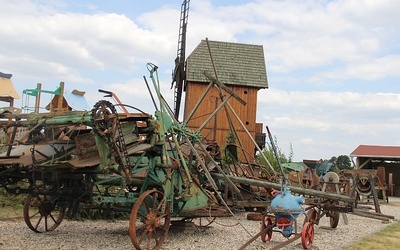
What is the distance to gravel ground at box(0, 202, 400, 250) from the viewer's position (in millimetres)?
9250

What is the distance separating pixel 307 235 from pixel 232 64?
1981 cm

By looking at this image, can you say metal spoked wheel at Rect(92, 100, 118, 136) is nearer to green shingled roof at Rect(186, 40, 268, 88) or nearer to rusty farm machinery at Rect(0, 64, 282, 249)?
rusty farm machinery at Rect(0, 64, 282, 249)

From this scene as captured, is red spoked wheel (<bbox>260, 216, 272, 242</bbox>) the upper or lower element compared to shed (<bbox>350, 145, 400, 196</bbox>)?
lower

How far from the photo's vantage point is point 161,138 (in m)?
8.92

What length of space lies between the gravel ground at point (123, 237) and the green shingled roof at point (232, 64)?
15.1m

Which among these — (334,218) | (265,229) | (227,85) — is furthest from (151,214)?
(227,85)

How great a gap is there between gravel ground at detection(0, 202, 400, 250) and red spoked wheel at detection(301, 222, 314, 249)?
27 cm

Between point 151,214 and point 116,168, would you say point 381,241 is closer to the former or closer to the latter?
point 151,214

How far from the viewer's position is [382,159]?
36.8 metres

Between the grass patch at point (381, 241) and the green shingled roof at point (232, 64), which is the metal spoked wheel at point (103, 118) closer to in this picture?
the grass patch at point (381, 241)

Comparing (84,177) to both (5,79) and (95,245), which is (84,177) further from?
(5,79)

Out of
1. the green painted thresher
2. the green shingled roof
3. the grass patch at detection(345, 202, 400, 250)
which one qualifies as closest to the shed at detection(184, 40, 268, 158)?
the green shingled roof

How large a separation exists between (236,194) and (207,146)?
5.45 ft

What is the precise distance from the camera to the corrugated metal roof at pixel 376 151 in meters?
34.8
